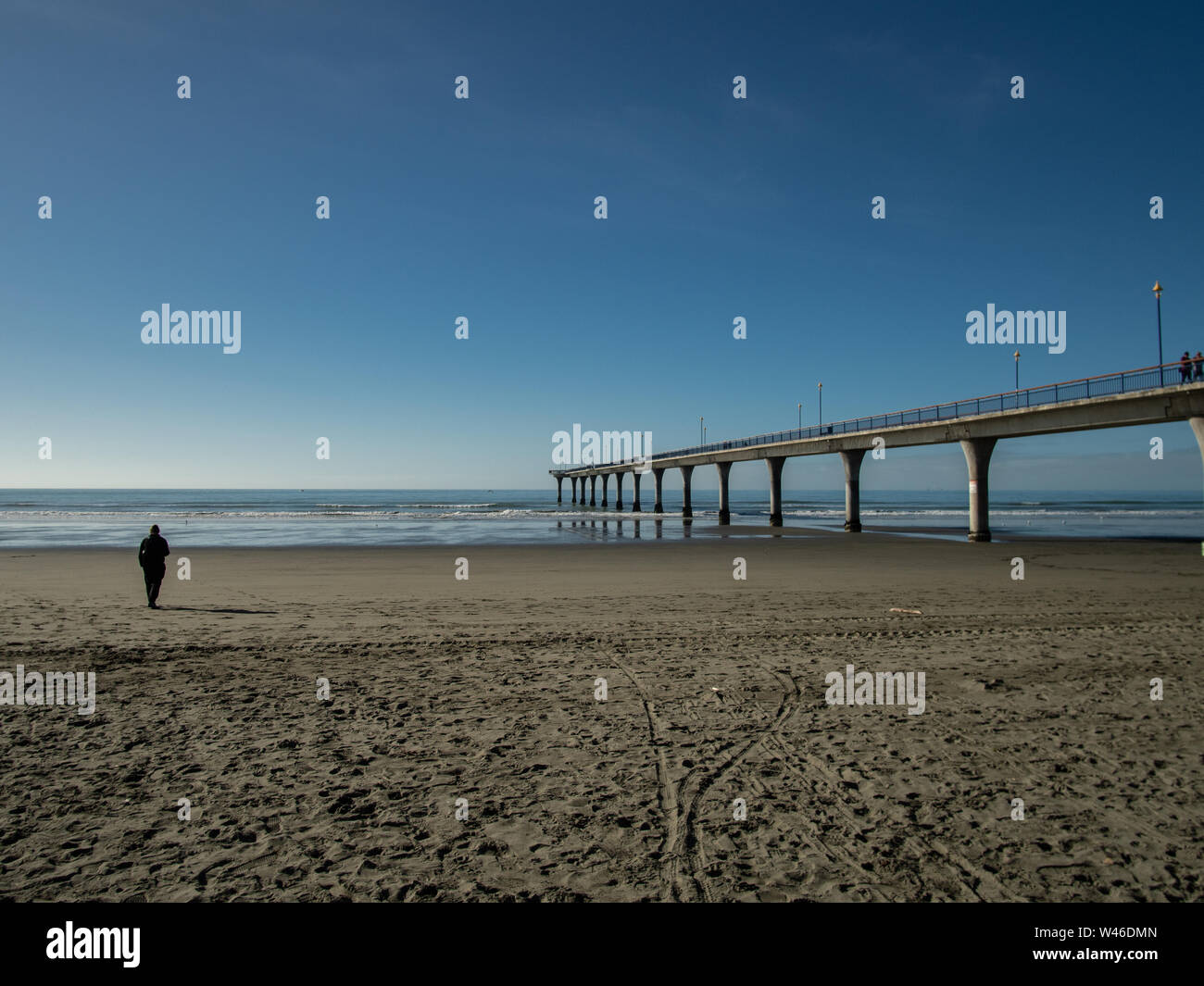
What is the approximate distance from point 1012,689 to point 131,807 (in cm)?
838

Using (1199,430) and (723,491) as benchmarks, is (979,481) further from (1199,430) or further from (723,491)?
(723,491)

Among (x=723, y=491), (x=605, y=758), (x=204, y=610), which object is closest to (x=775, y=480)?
(x=723, y=491)

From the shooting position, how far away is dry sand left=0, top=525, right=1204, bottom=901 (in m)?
3.86

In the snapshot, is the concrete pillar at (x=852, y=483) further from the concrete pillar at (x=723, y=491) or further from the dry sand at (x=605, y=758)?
the dry sand at (x=605, y=758)

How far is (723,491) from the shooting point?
55562mm

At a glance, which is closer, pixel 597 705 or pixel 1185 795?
pixel 1185 795

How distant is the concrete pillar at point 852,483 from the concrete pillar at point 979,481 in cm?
780

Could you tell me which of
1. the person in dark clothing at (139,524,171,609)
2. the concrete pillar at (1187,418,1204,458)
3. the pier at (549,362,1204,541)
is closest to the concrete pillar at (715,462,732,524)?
the pier at (549,362,1204,541)

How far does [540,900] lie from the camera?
11.8ft

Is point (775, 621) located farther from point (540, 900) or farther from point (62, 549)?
point (62, 549)
